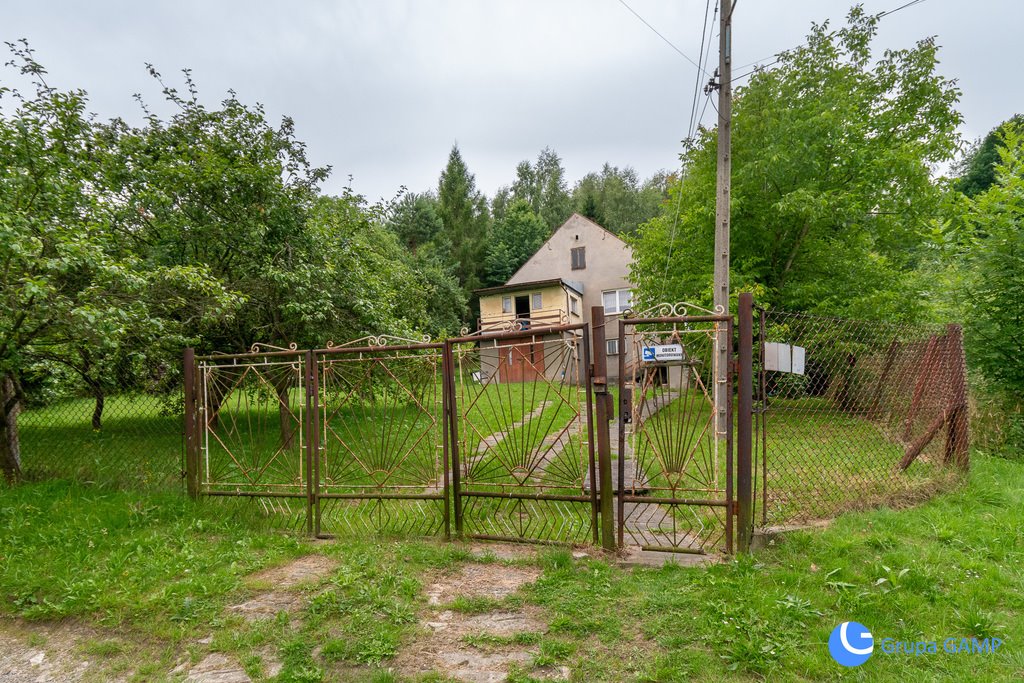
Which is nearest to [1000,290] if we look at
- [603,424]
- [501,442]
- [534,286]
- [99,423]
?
[603,424]

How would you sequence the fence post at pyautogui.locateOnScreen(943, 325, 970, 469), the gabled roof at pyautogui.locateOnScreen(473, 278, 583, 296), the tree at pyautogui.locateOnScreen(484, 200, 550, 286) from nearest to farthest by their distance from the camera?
the fence post at pyautogui.locateOnScreen(943, 325, 970, 469)
the gabled roof at pyautogui.locateOnScreen(473, 278, 583, 296)
the tree at pyautogui.locateOnScreen(484, 200, 550, 286)

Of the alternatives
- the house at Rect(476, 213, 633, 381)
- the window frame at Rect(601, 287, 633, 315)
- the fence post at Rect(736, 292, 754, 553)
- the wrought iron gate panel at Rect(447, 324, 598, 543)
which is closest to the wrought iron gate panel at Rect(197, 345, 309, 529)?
the wrought iron gate panel at Rect(447, 324, 598, 543)

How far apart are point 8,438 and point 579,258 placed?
69.8 feet

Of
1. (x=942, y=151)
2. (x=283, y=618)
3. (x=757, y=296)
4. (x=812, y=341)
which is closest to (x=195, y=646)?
(x=283, y=618)

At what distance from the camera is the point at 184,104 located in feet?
27.6

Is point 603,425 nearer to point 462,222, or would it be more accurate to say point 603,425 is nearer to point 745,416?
point 745,416

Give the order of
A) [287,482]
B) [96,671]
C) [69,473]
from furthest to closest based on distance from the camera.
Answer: [69,473], [287,482], [96,671]

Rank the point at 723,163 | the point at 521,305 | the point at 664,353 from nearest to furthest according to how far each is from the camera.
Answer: the point at 664,353
the point at 723,163
the point at 521,305

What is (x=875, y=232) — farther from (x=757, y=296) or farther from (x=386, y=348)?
(x=386, y=348)

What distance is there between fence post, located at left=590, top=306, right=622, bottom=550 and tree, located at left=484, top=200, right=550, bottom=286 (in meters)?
27.9

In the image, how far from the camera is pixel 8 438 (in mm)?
5852

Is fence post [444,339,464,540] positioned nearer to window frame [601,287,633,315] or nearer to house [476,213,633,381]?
house [476,213,633,381]

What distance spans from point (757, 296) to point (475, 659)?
8819mm

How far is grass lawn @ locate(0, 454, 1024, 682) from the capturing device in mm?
2551
